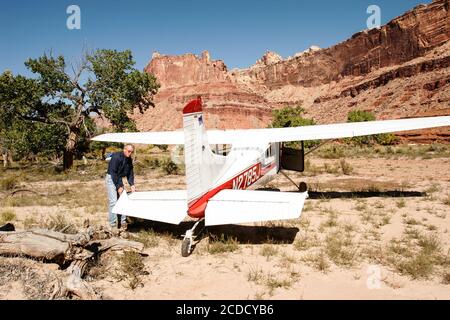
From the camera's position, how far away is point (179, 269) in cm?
614

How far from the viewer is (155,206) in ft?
23.8

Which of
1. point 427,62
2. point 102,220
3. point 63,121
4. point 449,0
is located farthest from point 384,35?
point 102,220

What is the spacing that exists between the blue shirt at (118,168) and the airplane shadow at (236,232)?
1.40m

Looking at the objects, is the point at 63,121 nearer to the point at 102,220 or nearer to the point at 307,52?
the point at 102,220

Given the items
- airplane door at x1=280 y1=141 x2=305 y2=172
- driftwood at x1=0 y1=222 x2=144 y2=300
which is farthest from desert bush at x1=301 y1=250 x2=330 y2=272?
airplane door at x1=280 y1=141 x2=305 y2=172

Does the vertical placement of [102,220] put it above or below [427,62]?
below

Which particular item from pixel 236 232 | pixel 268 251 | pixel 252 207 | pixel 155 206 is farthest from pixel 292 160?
pixel 155 206

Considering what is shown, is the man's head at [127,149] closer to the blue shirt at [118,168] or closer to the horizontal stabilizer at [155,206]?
the blue shirt at [118,168]

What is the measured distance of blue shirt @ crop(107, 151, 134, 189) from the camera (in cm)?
829

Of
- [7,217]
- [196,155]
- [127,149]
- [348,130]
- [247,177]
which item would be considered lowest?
[7,217]

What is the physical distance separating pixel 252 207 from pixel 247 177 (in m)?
2.46

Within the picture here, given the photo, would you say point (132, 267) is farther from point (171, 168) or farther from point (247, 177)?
point (171, 168)
